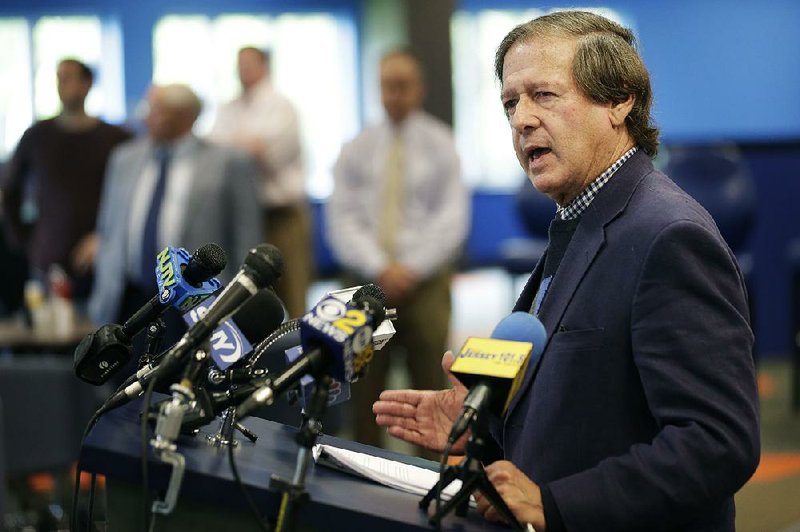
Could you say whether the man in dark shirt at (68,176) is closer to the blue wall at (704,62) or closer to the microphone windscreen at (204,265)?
the microphone windscreen at (204,265)

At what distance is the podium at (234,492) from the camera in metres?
1.59

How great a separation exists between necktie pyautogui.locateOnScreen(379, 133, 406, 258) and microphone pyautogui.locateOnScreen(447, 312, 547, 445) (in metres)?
3.67

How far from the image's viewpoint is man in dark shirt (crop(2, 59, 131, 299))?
20.9 ft

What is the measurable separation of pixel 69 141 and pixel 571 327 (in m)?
5.03

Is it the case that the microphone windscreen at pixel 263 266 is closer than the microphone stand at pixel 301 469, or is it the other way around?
the microphone stand at pixel 301 469

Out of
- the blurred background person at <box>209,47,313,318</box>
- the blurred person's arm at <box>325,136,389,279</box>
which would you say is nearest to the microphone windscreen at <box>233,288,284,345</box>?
the blurred person's arm at <box>325,136,389,279</box>

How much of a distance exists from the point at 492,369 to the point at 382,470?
32 cm

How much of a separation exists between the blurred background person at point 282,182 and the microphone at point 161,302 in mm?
4444

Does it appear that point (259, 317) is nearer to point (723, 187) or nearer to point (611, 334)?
point (611, 334)

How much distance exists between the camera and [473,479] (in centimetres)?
159

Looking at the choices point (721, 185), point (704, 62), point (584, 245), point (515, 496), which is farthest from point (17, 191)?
point (704, 62)

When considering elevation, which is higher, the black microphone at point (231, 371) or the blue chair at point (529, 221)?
the black microphone at point (231, 371)

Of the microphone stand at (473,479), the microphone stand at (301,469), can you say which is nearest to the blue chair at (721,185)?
the microphone stand at (473,479)

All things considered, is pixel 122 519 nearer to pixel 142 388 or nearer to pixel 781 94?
pixel 142 388
